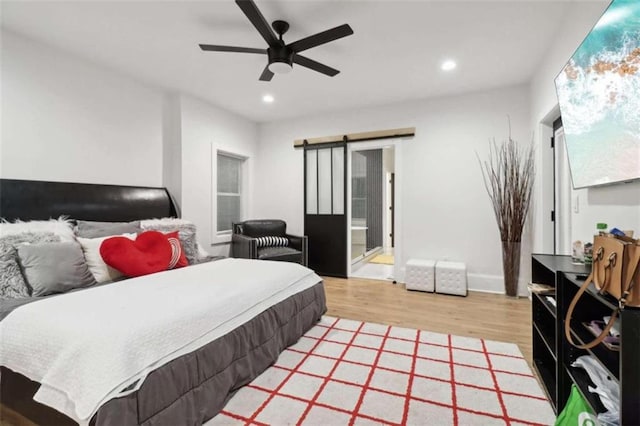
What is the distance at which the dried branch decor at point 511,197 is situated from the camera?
358 centimetres

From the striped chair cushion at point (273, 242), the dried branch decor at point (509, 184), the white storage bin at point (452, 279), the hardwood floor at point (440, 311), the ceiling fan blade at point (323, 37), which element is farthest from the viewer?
the striped chair cushion at point (273, 242)

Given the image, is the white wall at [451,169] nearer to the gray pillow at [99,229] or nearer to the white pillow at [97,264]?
the gray pillow at [99,229]

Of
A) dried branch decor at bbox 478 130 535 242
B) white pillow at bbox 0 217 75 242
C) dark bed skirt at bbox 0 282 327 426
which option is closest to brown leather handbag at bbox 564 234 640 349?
dark bed skirt at bbox 0 282 327 426

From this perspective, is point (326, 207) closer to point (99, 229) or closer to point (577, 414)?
point (99, 229)

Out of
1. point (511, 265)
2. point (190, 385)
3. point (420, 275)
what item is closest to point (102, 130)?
point (190, 385)

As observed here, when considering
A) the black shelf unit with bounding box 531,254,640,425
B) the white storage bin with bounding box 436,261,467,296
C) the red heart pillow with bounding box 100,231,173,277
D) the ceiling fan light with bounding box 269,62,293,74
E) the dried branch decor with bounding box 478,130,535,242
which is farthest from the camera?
the white storage bin with bounding box 436,261,467,296

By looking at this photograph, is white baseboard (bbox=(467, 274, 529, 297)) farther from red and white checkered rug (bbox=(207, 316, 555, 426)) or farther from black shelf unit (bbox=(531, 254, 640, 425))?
black shelf unit (bbox=(531, 254, 640, 425))

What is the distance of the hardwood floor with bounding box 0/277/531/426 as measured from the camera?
2697 mm

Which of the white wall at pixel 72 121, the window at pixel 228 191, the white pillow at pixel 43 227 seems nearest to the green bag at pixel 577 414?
the white pillow at pixel 43 227

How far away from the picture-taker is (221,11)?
2.29m

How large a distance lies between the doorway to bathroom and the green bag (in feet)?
14.7

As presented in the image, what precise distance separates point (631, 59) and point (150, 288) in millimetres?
2749

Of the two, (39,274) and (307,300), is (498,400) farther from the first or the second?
(39,274)

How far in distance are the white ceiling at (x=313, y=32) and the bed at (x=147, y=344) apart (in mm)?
1496
